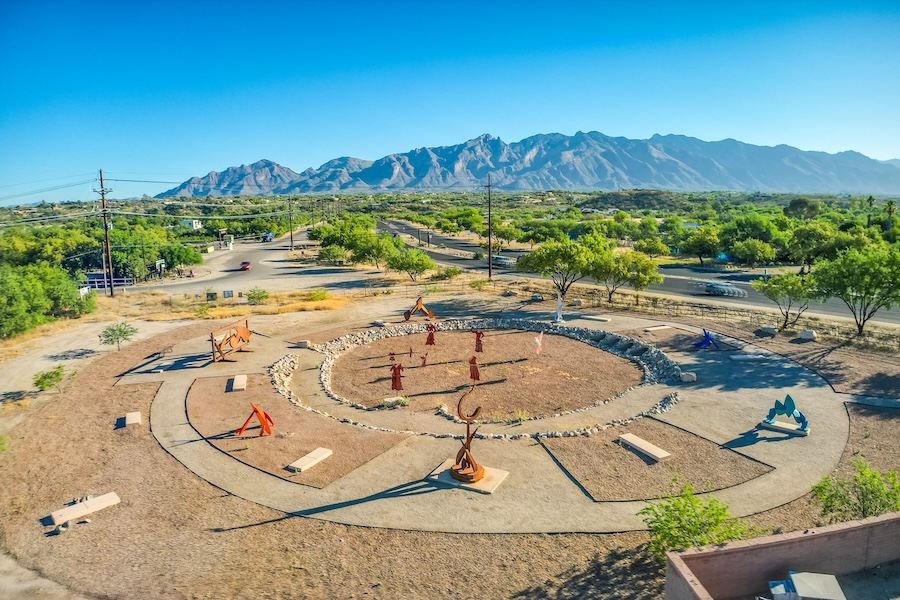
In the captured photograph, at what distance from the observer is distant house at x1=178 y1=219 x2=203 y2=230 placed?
14212 cm

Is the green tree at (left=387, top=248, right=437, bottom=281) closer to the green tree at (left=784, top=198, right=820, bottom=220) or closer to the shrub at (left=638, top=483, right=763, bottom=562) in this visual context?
the shrub at (left=638, top=483, right=763, bottom=562)

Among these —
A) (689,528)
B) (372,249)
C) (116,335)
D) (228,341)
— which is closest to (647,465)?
(689,528)

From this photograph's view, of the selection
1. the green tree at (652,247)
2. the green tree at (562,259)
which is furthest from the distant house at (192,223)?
the green tree at (562,259)

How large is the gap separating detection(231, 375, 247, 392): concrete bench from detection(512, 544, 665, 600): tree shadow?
62.1ft

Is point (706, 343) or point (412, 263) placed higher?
point (412, 263)

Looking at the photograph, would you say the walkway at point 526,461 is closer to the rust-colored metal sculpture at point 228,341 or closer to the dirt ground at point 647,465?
the dirt ground at point 647,465

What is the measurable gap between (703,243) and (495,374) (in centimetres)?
5893

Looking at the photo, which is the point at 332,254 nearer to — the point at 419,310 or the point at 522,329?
the point at 419,310

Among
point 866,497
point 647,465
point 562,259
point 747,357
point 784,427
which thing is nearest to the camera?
point 866,497

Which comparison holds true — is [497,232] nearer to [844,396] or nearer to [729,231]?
[729,231]

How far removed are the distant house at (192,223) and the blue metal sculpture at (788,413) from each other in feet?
472

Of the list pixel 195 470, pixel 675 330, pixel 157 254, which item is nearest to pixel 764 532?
pixel 195 470

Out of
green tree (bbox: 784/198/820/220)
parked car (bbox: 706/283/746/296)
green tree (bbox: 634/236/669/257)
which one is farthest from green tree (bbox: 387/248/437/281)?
green tree (bbox: 784/198/820/220)

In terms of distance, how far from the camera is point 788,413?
21.6 meters
